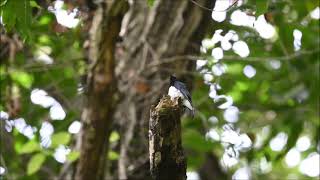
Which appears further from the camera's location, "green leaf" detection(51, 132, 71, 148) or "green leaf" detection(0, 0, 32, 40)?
"green leaf" detection(51, 132, 71, 148)

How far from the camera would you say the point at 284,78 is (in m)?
2.80

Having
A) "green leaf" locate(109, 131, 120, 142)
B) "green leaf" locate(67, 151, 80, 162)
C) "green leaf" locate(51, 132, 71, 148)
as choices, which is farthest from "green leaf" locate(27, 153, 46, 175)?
"green leaf" locate(67, 151, 80, 162)

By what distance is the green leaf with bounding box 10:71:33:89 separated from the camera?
8.32 feet

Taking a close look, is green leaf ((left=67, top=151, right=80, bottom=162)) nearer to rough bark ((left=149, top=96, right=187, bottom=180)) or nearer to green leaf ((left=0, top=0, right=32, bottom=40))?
green leaf ((left=0, top=0, right=32, bottom=40))

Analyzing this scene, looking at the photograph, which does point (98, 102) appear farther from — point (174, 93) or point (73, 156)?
point (174, 93)

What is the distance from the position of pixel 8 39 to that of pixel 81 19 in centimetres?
32

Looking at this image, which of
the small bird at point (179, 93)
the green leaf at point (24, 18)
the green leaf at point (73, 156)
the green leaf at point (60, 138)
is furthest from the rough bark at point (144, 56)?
the small bird at point (179, 93)

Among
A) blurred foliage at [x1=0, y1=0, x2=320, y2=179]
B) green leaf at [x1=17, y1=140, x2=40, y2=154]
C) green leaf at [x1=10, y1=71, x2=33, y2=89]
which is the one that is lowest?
green leaf at [x1=17, y1=140, x2=40, y2=154]

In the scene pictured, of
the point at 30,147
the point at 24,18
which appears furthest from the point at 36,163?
the point at 24,18

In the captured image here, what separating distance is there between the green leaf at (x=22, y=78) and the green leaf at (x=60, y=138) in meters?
A: 0.32

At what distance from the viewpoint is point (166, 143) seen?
43.6 inches

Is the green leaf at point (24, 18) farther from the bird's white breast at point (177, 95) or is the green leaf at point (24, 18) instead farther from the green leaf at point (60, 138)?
→ the green leaf at point (60, 138)

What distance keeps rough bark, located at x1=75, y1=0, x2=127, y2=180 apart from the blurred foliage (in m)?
0.07

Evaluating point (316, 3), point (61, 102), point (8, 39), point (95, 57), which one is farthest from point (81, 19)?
point (316, 3)
